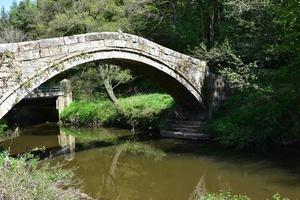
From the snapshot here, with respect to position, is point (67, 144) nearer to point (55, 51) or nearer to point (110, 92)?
point (110, 92)

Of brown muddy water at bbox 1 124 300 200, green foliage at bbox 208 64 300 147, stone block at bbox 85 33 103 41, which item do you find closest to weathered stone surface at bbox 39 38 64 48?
stone block at bbox 85 33 103 41

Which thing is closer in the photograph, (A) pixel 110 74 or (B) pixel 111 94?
(B) pixel 111 94

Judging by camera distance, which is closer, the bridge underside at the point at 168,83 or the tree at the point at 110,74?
the bridge underside at the point at 168,83

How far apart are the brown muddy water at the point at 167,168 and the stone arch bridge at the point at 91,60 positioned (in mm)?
2202

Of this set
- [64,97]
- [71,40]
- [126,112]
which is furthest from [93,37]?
[64,97]

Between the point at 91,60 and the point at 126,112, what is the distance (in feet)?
23.3

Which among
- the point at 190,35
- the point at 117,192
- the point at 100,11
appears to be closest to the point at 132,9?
the point at 100,11

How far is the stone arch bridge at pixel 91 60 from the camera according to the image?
1126cm

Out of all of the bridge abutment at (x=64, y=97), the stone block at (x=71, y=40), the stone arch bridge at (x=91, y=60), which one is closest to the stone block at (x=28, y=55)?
the stone arch bridge at (x=91, y=60)

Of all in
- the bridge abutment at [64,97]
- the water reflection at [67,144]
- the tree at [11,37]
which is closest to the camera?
the water reflection at [67,144]

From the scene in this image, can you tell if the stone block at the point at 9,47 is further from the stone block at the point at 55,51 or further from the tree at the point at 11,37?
the tree at the point at 11,37

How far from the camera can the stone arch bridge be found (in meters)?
11.3

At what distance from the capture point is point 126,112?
20.1 meters

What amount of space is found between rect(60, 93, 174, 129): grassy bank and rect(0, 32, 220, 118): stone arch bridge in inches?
62.8
